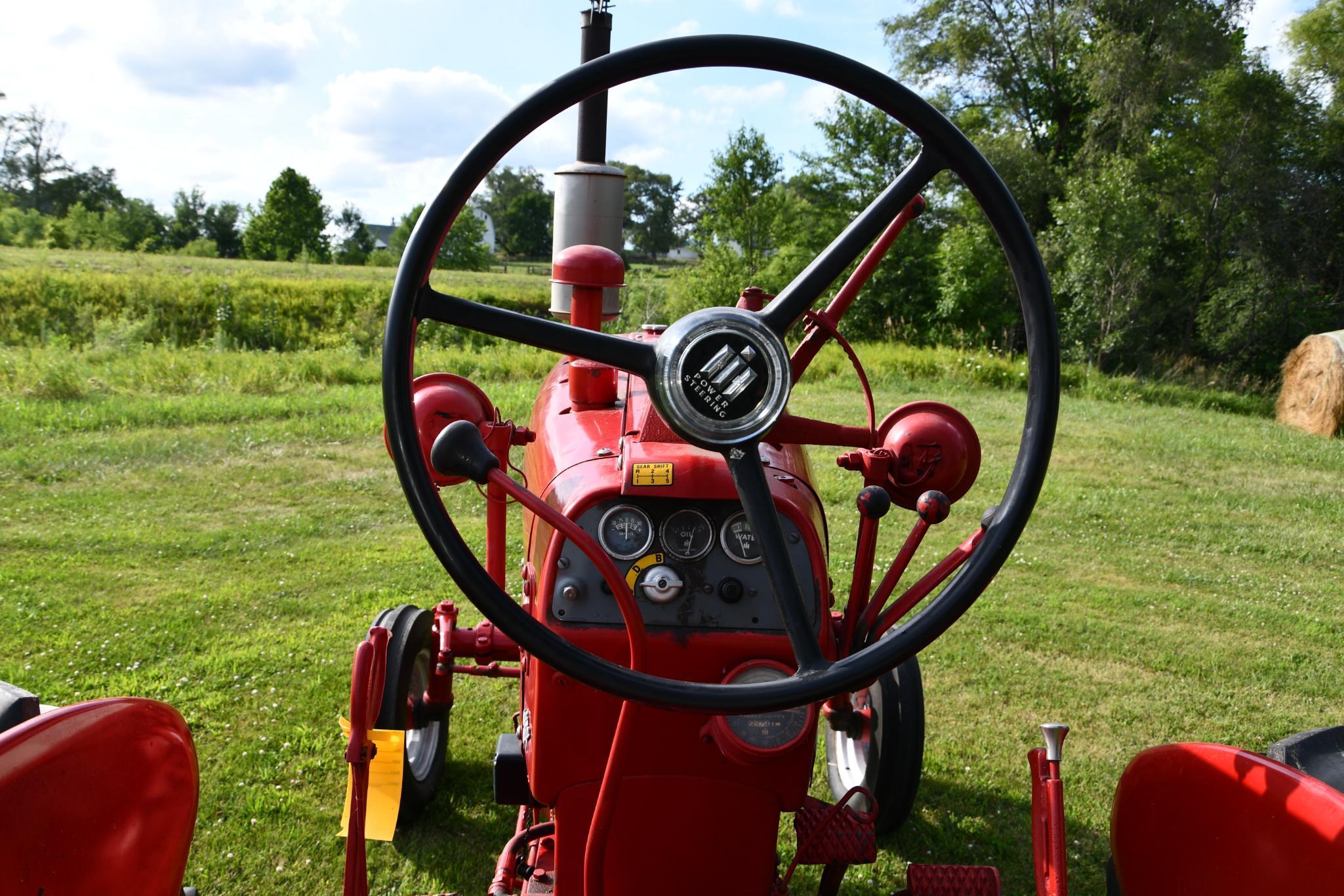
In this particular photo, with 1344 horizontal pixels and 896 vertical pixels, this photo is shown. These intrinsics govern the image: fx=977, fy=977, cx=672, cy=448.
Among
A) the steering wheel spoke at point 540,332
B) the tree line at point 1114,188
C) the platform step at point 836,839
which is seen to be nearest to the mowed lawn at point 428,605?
the platform step at point 836,839

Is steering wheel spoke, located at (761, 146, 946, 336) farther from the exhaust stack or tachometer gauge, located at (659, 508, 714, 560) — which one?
the exhaust stack

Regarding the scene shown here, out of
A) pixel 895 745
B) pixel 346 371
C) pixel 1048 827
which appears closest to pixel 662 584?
pixel 1048 827

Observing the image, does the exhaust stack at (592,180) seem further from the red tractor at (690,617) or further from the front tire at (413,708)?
the front tire at (413,708)

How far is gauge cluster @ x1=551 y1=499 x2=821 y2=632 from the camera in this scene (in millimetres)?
1662

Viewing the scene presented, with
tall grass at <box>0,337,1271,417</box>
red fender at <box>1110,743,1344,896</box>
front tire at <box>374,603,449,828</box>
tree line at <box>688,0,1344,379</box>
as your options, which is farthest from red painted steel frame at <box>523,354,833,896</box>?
tree line at <box>688,0,1344,379</box>

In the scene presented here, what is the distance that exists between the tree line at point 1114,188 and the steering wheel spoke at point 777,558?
16.0 m

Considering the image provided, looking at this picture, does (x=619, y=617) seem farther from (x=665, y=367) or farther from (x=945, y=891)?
(x=945, y=891)

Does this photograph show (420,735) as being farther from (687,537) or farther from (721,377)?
(721,377)

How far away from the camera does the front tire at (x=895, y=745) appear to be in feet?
8.89

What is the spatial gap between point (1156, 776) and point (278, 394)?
347 inches

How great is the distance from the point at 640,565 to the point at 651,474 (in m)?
0.16

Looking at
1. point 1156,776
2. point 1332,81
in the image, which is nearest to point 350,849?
point 1156,776

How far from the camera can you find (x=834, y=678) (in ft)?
4.10

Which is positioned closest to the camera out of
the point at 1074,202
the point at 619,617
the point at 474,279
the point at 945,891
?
the point at 619,617
